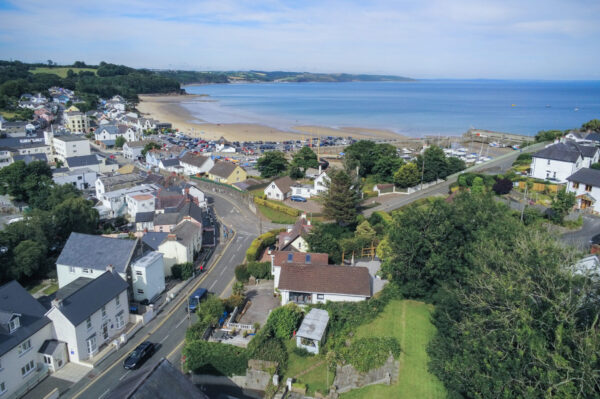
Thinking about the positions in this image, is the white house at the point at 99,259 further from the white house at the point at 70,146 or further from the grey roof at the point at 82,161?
the white house at the point at 70,146

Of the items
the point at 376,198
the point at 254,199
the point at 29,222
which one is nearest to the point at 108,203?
the point at 29,222

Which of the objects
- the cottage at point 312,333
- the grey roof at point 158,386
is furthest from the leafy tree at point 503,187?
the grey roof at point 158,386

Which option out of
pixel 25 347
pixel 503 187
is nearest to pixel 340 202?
pixel 503 187

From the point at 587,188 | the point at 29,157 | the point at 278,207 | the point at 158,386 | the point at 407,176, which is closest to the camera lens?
the point at 158,386

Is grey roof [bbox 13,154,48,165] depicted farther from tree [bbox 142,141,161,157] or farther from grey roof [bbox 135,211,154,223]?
grey roof [bbox 135,211,154,223]

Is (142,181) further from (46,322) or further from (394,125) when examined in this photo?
(394,125)

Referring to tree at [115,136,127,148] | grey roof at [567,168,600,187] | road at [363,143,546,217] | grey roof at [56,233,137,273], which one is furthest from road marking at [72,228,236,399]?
tree at [115,136,127,148]

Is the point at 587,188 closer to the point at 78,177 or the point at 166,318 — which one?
the point at 166,318
